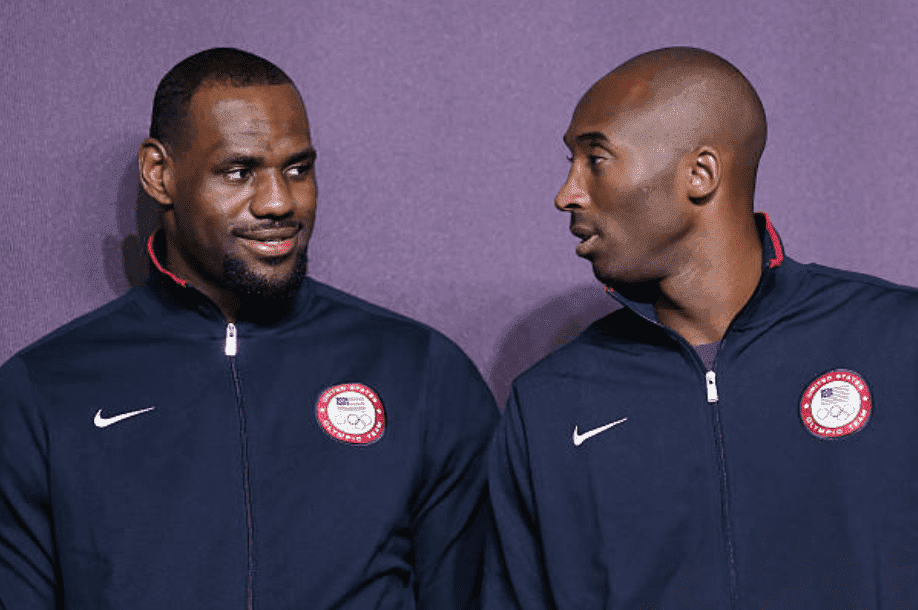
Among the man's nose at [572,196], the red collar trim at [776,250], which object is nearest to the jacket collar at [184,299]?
the man's nose at [572,196]

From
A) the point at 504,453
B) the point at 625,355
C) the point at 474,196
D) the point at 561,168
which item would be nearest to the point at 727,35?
the point at 561,168

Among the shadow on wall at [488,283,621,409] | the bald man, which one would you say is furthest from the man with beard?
the shadow on wall at [488,283,621,409]

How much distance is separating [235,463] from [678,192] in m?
0.83

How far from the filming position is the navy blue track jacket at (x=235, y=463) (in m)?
1.76

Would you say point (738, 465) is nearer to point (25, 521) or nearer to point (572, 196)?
point (572, 196)

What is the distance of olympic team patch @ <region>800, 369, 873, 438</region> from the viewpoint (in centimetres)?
169

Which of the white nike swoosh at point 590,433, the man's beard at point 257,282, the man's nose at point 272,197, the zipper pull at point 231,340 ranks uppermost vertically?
the man's nose at point 272,197

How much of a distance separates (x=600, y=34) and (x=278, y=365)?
107cm

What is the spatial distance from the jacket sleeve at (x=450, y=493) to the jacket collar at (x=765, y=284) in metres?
0.34

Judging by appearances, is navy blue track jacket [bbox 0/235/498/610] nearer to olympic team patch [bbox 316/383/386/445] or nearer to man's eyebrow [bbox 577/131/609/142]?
olympic team patch [bbox 316/383/386/445]

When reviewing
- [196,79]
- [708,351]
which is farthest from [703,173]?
[196,79]

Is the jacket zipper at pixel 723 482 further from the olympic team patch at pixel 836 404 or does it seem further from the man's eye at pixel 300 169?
the man's eye at pixel 300 169

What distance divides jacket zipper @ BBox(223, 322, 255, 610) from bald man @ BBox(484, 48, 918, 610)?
40cm

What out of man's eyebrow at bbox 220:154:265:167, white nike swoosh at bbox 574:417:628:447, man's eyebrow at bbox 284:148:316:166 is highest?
man's eyebrow at bbox 220:154:265:167
